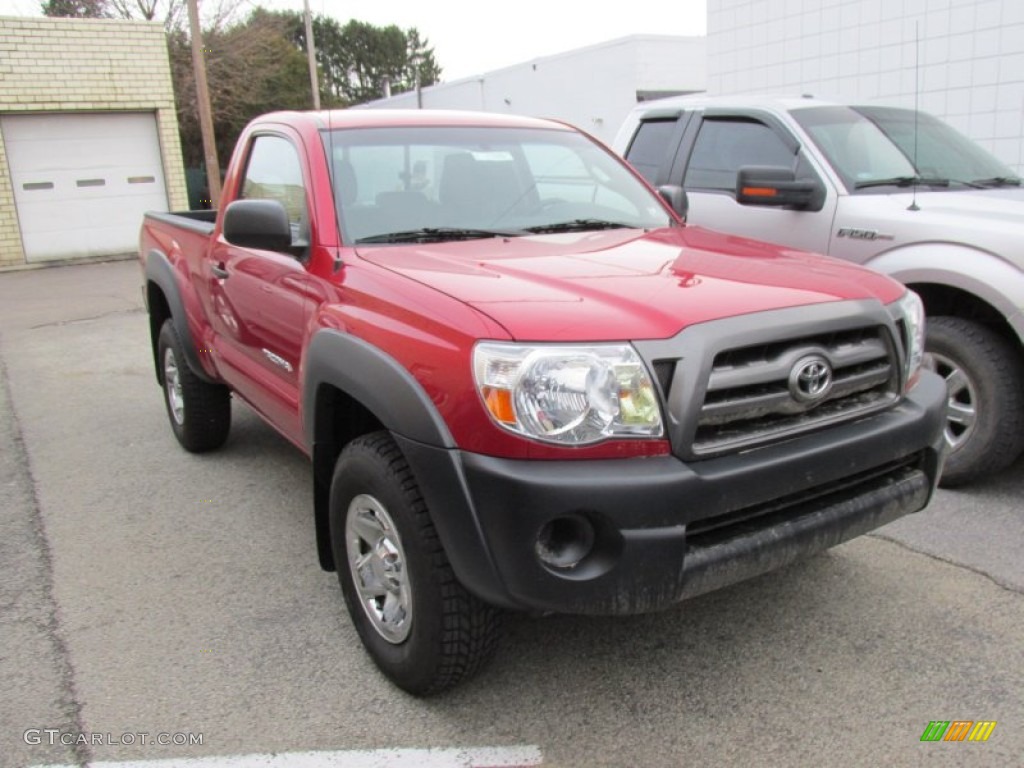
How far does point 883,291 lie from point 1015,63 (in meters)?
7.55

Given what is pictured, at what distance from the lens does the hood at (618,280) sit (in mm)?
2362

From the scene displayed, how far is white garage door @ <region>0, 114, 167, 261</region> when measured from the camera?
51.2 ft

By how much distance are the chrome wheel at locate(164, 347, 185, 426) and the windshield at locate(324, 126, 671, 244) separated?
7.43ft

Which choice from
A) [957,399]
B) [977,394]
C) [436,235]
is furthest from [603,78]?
[436,235]

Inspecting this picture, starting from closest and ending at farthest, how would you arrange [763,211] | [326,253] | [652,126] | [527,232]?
[326,253], [527,232], [763,211], [652,126]

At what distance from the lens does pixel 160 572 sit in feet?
12.3

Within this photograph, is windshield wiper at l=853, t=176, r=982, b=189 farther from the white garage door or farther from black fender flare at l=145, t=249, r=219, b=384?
the white garage door

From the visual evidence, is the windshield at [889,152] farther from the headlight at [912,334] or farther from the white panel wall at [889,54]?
the white panel wall at [889,54]

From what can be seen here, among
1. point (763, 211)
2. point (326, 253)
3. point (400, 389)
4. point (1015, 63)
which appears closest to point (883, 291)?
point (400, 389)

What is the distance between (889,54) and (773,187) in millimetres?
6613

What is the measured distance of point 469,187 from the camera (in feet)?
11.8

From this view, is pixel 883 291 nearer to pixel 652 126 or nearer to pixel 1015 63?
pixel 652 126

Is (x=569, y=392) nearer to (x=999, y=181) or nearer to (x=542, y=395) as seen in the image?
(x=542, y=395)

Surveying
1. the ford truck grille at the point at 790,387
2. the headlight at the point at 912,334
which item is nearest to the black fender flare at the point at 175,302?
the ford truck grille at the point at 790,387
